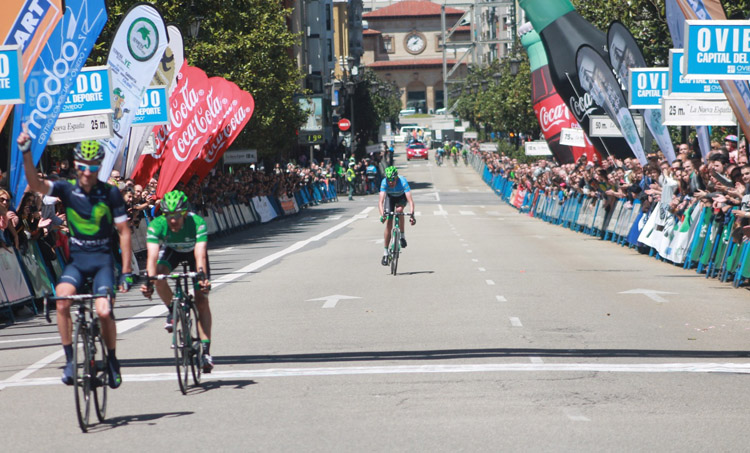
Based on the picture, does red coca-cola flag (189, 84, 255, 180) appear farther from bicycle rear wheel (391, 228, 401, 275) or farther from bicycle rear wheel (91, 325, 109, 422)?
bicycle rear wheel (91, 325, 109, 422)

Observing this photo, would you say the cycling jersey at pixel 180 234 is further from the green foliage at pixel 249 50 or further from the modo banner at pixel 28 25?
the green foliage at pixel 249 50

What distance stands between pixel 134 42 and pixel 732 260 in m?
13.0

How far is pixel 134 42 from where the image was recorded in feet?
83.3

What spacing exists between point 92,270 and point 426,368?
3001mm

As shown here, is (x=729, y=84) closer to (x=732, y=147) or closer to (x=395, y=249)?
(x=732, y=147)

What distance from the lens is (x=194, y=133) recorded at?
30641 mm

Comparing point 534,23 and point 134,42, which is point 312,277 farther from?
point 534,23

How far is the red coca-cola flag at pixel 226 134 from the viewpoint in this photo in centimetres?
3170

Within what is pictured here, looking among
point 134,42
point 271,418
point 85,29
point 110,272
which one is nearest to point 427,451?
point 271,418

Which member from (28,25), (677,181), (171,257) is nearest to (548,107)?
(677,181)

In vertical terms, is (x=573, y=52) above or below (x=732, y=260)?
above

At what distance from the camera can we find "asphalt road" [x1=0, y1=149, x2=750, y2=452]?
303 inches

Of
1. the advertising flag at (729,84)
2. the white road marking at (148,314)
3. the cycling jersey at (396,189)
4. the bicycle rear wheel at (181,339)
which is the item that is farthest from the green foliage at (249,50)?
the bicycle rear wheel at (181,339)

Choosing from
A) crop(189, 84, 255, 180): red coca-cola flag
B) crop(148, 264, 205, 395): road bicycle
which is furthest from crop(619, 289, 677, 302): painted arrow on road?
crop(189, 84, 255, 180): red coca-cola flag
